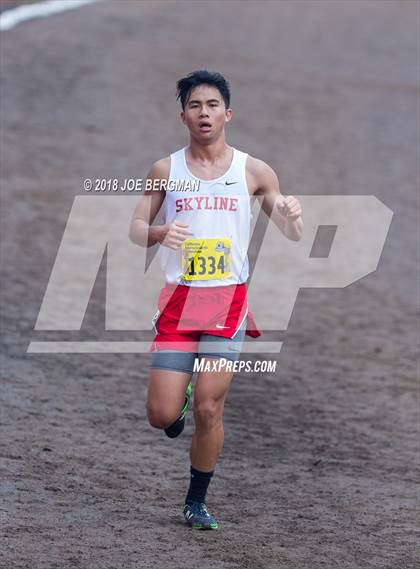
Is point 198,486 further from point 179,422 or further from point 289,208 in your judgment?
point 289,208

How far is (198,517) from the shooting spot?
21.5ft

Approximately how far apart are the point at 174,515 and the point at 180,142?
14650 mm

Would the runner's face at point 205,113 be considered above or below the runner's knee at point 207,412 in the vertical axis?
above

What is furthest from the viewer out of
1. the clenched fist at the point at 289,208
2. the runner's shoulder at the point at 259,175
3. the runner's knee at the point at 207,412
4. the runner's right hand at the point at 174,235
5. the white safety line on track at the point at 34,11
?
the white safety line on track at the point at 34,11

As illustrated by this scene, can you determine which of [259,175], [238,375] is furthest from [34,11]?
[259,175]

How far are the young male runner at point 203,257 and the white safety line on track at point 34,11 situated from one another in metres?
22.9

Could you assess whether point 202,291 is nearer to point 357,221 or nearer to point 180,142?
point 357,221

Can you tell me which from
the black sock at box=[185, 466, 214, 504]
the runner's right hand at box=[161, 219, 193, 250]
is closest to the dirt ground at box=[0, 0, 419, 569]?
the black sock at box=[185, 466, 214, 504]

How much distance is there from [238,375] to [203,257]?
5.04 meters

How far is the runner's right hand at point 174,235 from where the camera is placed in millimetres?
6125

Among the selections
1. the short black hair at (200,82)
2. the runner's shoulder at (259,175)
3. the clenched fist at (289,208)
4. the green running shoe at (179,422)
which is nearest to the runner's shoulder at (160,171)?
the short black hair at (200,82)

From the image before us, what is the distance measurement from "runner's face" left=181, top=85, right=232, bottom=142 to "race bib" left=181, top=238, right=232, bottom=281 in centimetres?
57

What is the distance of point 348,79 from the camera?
27.8 meters

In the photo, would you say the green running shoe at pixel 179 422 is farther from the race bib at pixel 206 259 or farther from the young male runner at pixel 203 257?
the race bib at pixel 206 259
